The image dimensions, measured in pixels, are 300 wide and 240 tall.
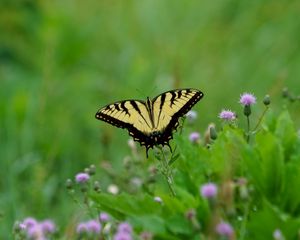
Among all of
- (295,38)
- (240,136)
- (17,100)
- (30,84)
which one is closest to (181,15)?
(295,38)

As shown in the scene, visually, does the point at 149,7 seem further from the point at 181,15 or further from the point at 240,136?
the point at 240,136

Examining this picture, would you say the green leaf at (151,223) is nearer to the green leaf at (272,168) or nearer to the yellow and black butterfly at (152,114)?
the green leaf at (272,168)

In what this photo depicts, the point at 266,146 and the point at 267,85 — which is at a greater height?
the point at 267,85

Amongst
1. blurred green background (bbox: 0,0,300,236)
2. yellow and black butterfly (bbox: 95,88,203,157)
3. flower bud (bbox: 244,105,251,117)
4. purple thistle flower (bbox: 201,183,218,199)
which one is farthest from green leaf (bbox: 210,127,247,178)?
blurred green background (bbox: 0,0,300,236)

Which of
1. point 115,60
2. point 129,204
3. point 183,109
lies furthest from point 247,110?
point 115,60

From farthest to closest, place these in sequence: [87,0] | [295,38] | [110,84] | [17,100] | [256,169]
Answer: [87,0], [295,38], [110,84], [17,100], [256,169]
